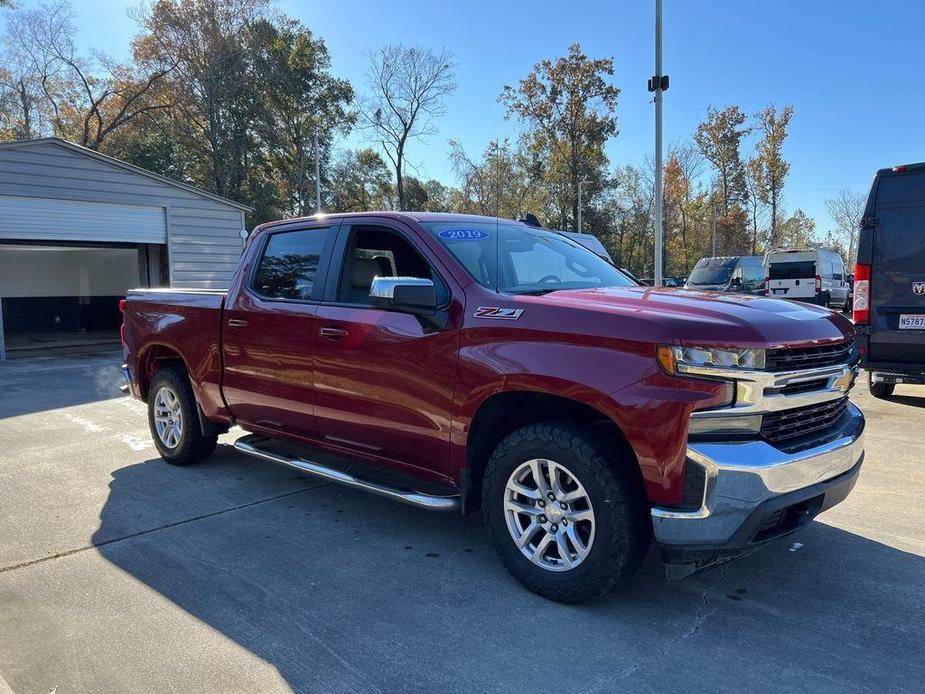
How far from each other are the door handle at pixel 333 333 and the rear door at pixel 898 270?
5844 millimetres

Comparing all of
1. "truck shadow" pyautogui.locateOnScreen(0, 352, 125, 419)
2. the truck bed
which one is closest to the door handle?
the truck bed

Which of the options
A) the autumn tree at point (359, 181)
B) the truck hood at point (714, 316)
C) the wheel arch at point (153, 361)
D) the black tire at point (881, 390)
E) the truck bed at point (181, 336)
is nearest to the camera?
the truck hood at point (714, 316)

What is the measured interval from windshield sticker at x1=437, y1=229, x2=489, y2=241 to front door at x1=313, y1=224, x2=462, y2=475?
0.56ft

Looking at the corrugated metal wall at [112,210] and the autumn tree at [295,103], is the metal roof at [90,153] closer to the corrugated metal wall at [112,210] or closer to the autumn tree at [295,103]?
the corrugated metal wall at [112,210]

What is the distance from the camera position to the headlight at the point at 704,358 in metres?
2.83

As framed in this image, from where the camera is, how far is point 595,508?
308 cm

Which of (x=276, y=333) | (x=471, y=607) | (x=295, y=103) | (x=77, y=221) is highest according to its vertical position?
(x=295, y=103)

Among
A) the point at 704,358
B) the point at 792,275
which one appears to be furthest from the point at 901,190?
the point at 792,275

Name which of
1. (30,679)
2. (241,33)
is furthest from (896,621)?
(241,33)

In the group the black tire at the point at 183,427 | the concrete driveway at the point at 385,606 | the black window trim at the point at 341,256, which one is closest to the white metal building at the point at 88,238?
the black tire at the point at 183,427

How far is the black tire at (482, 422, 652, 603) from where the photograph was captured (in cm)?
304

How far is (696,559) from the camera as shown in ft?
9.58

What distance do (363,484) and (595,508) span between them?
5.05 ft

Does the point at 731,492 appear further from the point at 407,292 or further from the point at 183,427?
the point at 183,427
